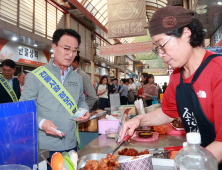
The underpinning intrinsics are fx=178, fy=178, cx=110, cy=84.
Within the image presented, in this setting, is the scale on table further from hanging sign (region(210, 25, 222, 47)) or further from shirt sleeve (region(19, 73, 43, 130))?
hanging sign (region(210, 25, 222, 47))

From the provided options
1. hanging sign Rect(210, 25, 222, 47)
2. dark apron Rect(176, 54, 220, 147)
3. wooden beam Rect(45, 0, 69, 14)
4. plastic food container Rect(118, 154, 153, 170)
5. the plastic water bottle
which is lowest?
plastic food container Rect(118, 154, 153, 170)

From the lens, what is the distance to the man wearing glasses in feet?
5.86

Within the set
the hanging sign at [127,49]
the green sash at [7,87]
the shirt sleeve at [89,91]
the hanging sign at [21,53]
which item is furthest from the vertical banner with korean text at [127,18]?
the hanging sign at [21,53]

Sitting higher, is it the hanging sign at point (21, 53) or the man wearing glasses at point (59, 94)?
the hanging sign at point (21, 53)

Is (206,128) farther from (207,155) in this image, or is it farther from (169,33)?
(169,33)

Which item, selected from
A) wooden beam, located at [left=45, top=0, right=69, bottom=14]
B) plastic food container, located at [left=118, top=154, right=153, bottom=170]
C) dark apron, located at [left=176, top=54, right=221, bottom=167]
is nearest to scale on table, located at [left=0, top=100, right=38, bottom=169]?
plastic food container, located at [left=118, top=154, right=153, bottom=170]

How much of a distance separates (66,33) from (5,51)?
595cm

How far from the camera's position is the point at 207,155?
0.75 m

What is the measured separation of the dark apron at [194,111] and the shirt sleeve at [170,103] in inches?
5.8

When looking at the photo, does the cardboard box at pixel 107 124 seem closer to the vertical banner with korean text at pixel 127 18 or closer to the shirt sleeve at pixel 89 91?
the shirt sleeve at pixel 89 91

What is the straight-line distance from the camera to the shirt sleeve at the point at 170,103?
1.50 meters

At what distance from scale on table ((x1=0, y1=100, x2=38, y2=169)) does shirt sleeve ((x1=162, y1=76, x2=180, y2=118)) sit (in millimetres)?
1099

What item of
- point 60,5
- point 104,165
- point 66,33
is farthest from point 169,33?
point 60,5

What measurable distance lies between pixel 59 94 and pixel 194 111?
1.29 metres
